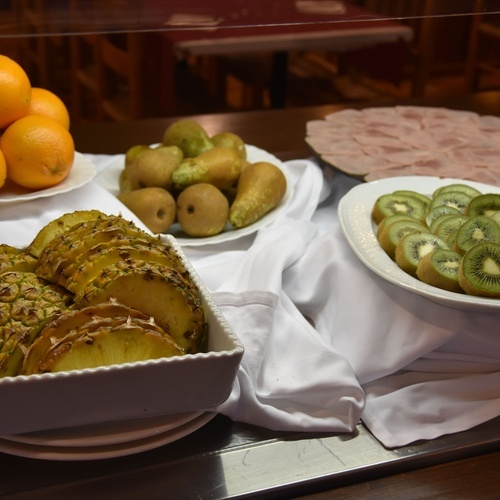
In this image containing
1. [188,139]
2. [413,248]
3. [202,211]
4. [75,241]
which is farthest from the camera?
[188,139]

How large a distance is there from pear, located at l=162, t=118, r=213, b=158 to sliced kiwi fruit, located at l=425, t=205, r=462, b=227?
40 centimetres

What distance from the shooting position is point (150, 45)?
3236 millimetres

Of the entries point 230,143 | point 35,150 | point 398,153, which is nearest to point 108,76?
point 230,143

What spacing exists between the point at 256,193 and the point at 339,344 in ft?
1.04

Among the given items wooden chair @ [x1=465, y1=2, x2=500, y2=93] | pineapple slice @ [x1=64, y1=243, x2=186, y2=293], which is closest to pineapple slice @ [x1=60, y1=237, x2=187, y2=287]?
pineapple slice @ [x1=64, y1=243, x2=186, y2=293]

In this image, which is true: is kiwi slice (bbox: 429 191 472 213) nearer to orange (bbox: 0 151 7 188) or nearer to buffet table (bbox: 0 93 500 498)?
buffet table (bbox: 0 93 500 498)

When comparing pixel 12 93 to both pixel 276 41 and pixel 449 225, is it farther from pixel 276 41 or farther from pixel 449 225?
pixel 276 41

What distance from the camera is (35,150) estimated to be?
0.91 metres

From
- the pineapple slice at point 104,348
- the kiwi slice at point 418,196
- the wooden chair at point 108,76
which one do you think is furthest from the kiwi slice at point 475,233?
the wooden chair at point 108,76

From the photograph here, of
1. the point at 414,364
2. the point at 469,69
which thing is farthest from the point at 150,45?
the point at 414,364

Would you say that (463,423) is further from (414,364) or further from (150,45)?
(150,45)

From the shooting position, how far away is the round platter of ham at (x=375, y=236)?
739 millimetres

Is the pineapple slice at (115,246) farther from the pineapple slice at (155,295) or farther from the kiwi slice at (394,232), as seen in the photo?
the kiwi slice at (394,232)

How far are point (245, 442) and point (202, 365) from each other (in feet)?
0.41
